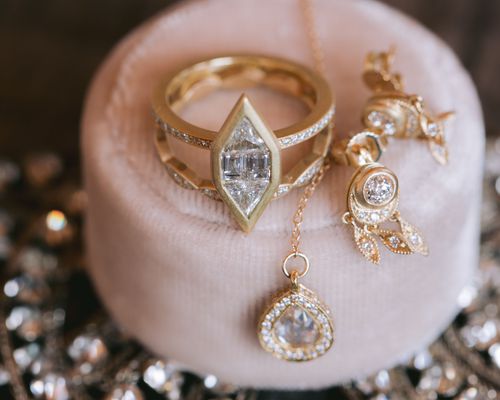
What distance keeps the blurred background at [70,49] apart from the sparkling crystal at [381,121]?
1.90 ft

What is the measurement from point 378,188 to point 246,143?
12cm

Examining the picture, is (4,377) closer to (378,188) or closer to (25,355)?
(25,355)

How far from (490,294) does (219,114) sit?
0.42m

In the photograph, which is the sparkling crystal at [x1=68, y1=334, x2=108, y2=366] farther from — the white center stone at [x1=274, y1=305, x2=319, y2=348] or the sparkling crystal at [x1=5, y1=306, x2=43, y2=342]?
the white center stone at [x1=274, y1=305, x2=319, y2=348]

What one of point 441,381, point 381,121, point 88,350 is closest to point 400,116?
point 381,121

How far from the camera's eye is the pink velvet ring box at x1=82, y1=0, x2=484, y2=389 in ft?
2.13

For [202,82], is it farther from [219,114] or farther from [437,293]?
[437,293]

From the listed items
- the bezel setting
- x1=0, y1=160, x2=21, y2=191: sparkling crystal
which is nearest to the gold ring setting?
the bezel setting

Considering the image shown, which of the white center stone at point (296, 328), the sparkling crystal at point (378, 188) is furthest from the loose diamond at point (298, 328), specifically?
the sparkling crystal at point (378, 188)

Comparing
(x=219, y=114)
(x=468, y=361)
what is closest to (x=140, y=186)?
(x=219, y=114)

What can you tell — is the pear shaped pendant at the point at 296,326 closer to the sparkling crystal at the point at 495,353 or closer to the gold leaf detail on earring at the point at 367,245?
the gold leaf detail on earring at the point at 367,245

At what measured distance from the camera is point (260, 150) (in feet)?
1.96

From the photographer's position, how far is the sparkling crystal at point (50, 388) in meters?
0.77

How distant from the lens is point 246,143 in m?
0.59
